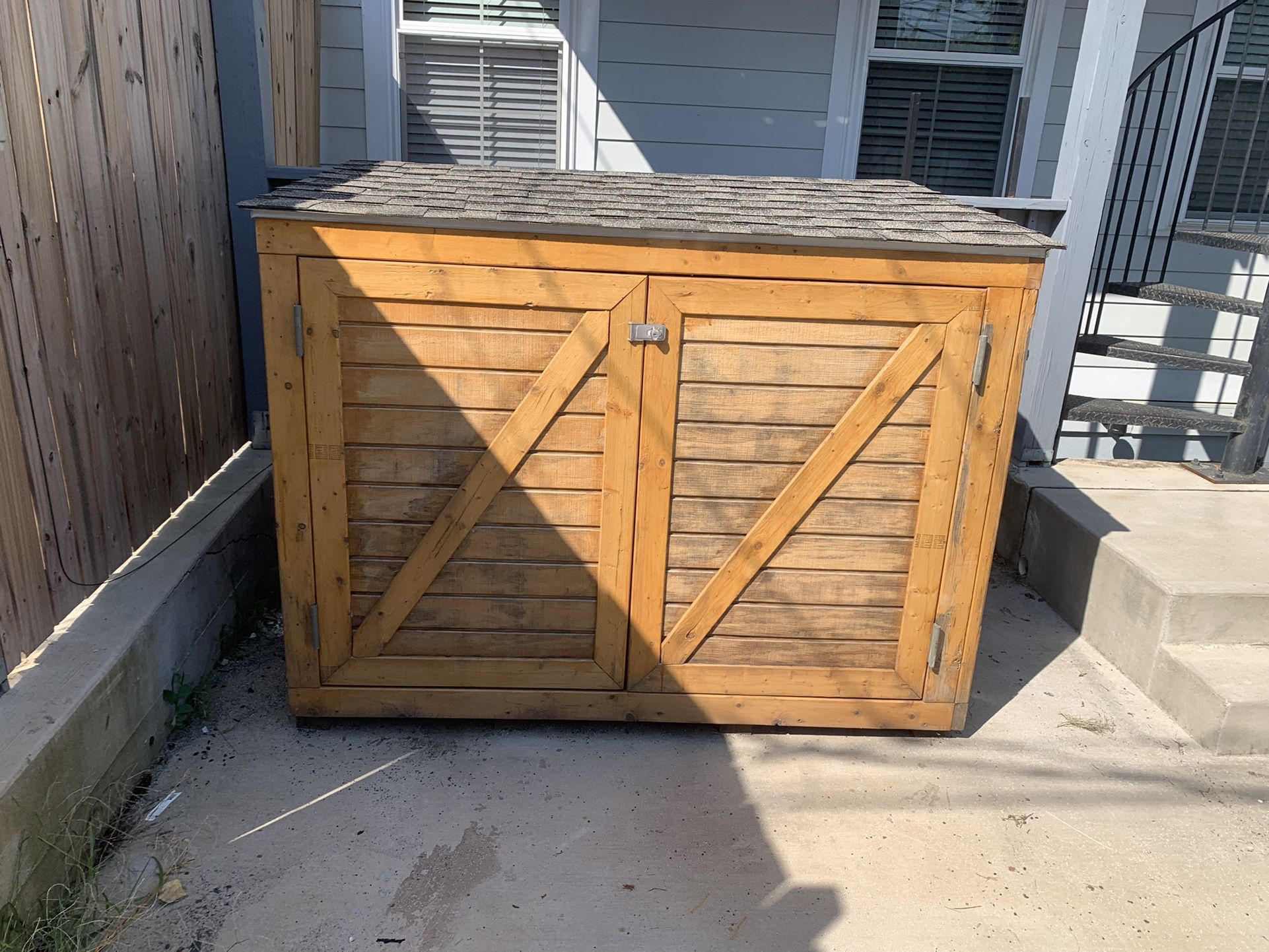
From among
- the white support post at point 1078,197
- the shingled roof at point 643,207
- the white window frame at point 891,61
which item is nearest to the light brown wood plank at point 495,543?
the shingled roof at point 643,207

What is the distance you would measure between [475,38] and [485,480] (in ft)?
10.9

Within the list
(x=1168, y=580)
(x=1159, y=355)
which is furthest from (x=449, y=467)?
(x=1159, y=355)

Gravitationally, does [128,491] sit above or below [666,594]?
above

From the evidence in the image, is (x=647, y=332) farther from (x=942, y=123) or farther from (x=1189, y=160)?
(x=1189, y=160)

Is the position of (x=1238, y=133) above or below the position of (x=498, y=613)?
above

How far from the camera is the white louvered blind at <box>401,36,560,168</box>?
5.00 meters

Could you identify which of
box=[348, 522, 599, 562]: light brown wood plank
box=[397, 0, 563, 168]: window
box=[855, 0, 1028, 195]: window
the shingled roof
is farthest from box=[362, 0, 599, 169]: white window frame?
box=[348, 522, 599, 562]: light brown wood plank

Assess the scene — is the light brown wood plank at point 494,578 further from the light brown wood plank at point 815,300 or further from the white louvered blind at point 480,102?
the white louvered blind at point 480,102

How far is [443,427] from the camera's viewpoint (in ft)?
8.84

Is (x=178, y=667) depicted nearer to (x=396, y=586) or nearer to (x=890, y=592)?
(x=396, y=586)

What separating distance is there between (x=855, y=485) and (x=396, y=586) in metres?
1.47

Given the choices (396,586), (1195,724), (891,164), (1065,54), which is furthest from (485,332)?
(1065,54)

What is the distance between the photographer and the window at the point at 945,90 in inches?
202

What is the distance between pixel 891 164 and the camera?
210 inches
